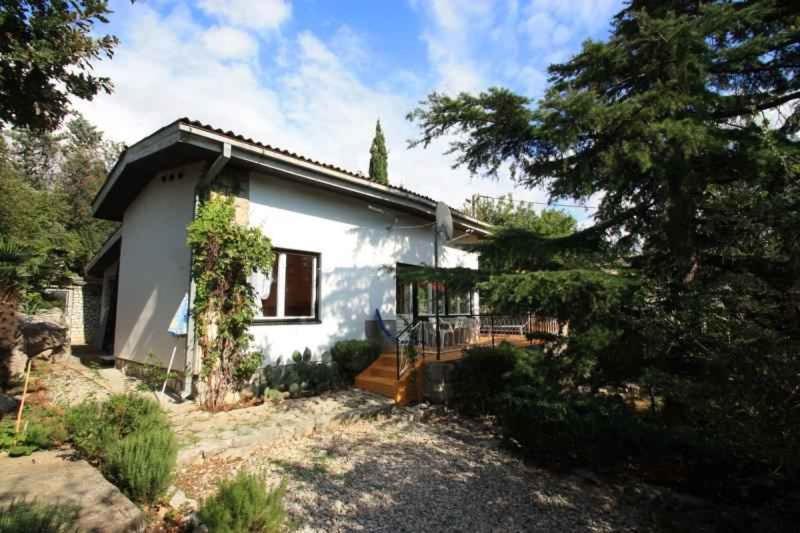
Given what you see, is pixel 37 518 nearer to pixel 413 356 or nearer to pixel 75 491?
pixel 75 491

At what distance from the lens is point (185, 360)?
6.80 m

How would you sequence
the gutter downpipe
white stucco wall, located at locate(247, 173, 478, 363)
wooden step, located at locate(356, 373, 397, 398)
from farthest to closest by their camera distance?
white stucco wall, located at locate(247, 173, 478, 363) < wooden step, located at locate(356, 373, 397, 398) < the gutter downpipe

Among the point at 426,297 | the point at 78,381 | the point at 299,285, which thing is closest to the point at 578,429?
the point at 299,285

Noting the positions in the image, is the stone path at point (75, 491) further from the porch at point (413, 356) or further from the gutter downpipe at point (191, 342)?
the porch at point (413, 356)

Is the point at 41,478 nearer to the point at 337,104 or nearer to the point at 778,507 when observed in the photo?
the point at 778,507

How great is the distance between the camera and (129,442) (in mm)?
3482

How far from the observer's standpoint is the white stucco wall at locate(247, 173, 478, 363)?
7480mm

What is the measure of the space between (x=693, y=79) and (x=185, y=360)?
29.1 feet

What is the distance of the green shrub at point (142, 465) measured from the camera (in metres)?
3.30

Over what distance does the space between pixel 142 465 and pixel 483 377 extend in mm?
5338

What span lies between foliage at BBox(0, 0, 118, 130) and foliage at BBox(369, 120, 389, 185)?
17663mm

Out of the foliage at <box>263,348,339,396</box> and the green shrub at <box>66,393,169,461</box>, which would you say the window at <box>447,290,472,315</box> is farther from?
the green shrub at <box>66,393,169,461</box>

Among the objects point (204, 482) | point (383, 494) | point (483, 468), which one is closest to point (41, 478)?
point (204, 482)

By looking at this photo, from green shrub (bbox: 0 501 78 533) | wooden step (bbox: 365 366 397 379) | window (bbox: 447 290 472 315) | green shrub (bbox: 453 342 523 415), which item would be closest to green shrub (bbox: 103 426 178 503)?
green shrub (bbox: 0 501 78 533)
